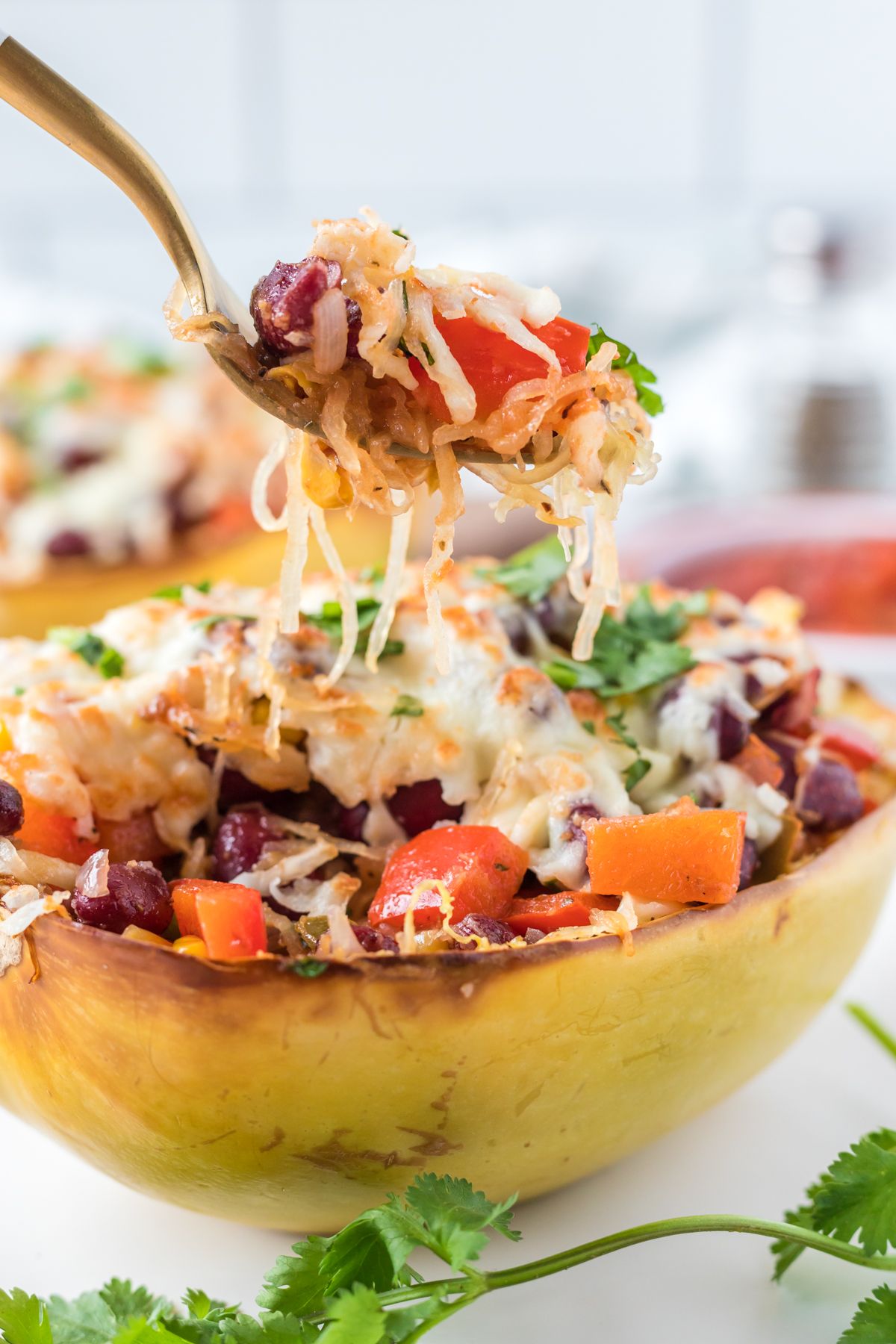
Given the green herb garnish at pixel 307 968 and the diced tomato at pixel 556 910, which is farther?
the diced tomato at pixel 556 910

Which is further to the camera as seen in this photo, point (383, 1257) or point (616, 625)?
point (616, 625)

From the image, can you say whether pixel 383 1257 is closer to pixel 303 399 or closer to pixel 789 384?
pixel 303 399

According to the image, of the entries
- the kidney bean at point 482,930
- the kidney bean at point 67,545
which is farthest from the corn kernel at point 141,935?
the kidney bean at point 67,545

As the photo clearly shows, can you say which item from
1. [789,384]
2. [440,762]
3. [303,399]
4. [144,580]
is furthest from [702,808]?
[789,384]

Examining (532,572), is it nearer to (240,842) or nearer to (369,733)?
(369,733)

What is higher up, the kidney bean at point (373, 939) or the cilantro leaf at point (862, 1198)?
the kidney bean at point (373, 939)

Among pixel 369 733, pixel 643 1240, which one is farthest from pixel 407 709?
pixel 643 1240

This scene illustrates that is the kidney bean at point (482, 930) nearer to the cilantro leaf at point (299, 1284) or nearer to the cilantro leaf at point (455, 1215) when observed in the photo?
the cilantro leaf at point (455, 1215)
